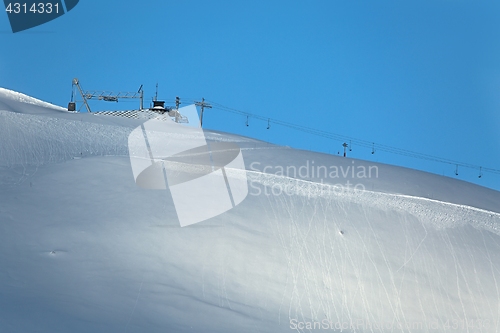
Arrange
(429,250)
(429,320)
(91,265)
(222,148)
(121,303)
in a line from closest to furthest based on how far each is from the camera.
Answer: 1. (121,303)
2. (91,265)
3. (429,320)
4. (429,250)
5. (222,148)

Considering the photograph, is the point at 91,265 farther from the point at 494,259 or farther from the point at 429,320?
the point at 494,259

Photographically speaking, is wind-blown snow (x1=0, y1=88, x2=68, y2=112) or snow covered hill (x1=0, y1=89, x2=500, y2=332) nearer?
snow covered hill (x1=0, y1=89, x2=500, y2=332)

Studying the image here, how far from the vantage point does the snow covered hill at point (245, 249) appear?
8.02 meters

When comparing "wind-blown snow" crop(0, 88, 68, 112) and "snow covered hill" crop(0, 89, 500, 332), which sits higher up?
"wind-blown snow" crop(0, 88, 68, 112)

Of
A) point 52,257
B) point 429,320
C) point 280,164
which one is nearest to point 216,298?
point 52,257

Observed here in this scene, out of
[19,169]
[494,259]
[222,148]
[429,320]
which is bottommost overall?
[429,320]

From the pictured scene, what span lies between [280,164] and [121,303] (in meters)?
5.28

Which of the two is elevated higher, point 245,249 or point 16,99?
point 16,99

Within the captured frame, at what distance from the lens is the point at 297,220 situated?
1067 cm

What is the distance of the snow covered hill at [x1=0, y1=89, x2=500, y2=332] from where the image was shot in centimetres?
802

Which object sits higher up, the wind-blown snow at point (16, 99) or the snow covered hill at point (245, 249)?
the wind-blown snow at point (16, 99)

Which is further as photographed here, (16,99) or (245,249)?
(16,99)

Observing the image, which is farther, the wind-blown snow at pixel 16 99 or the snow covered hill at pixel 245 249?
the wind-blown snow at pixel 16 99

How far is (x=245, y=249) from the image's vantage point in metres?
9.81
